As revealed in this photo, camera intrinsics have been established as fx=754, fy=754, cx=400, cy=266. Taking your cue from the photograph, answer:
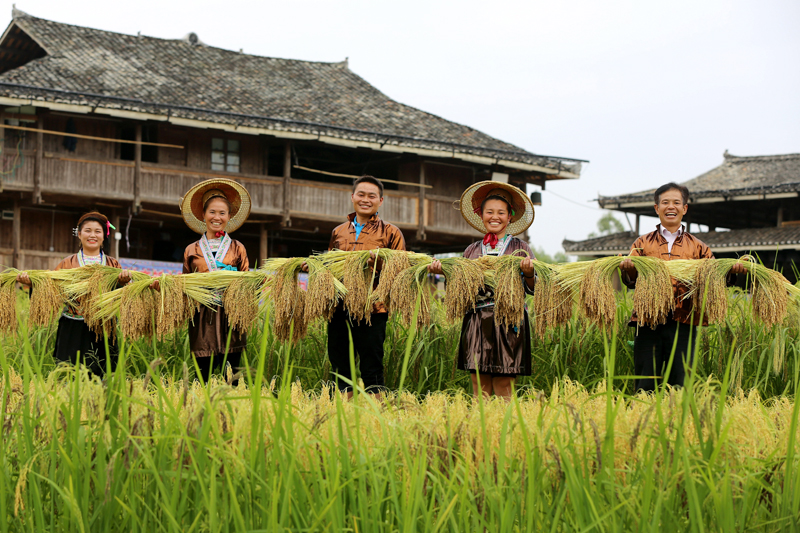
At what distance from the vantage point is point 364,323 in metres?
4.10

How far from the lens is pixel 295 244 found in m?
18.5

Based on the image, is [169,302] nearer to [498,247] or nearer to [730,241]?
[498,247]

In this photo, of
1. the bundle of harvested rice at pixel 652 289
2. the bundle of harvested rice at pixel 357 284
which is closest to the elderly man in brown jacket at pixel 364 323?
the bundle of harvested rice at pixel 357 284

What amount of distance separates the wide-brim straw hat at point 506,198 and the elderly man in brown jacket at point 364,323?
461 millimetres

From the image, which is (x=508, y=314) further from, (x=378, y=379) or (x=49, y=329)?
(x=49, y=329)

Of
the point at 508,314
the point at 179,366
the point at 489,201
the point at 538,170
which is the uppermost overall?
the point at 538,170

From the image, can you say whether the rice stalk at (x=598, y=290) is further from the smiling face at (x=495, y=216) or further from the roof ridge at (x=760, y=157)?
the roof ridge at (x=760, y=157)

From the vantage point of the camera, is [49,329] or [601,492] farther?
[49,329]

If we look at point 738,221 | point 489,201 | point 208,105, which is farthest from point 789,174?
point 489,201

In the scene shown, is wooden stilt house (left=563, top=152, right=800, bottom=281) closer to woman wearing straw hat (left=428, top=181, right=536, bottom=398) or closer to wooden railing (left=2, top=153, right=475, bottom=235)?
wooden railing (left=2, top=153, right=475, bottom=235)

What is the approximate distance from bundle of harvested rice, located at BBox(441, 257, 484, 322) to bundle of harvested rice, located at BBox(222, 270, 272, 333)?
0.96 metres

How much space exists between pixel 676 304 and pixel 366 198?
174cm

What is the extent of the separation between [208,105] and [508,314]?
13.3 m

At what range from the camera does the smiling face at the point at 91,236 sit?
4.60 m
